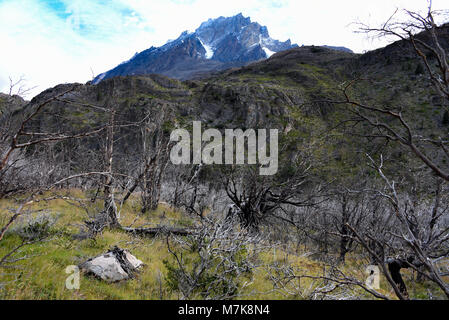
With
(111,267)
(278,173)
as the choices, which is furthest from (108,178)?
(278,173)

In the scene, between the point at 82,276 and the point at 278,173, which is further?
the point at 278,173

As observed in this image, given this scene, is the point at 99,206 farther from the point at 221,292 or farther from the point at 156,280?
the point at 221,292

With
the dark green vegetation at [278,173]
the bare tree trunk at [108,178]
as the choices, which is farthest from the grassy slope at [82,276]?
the bare tree trunk at [108,178]

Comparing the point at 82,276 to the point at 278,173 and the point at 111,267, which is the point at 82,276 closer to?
the point at 111,267

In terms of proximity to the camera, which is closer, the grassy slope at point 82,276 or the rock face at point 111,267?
the grassy slope at point 82,276

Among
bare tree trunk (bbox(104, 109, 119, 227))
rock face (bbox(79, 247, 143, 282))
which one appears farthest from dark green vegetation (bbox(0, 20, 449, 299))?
rock face (bbox(79, 247, 143, 282))

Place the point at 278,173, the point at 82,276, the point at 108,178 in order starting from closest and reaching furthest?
1. the point at 82,276
2. the point at 108,178
3. the point at 278,173

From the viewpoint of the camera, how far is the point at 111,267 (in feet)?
13.2

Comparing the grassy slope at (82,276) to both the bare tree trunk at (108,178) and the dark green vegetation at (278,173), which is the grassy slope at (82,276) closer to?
the dark green vegetation at (278,173)

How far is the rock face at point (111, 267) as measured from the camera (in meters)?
3.89
